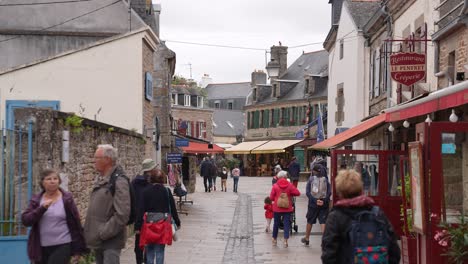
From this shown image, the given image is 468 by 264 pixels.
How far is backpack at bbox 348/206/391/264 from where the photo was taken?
220 inches

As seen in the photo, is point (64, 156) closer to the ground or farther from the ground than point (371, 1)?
closer to the ground

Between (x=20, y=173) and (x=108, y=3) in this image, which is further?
(x=108, y=3)

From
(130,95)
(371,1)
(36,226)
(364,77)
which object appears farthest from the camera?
(371,1)

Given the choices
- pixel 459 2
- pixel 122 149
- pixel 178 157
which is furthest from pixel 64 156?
pixel 178 157

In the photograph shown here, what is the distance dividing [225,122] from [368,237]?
270 feet

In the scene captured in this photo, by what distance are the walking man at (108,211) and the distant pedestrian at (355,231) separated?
2.20 m

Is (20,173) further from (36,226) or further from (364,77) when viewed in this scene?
(364,77)

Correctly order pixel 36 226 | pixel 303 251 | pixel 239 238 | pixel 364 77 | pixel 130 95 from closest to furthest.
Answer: pixel 36 226 < pixel 303 251 < pixel 239 238 < pixel 130 95 < pixel 364 77

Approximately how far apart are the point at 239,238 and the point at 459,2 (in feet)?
21.4

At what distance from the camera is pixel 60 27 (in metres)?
23.8

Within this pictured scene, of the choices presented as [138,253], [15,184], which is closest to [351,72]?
[138,253]

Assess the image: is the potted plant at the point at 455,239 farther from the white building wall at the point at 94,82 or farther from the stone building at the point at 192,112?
the stone building at the point at 192,112

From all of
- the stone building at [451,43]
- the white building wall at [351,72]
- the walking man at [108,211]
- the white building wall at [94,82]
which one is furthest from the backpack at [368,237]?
the white building wall at [351,72]

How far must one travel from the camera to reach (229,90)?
95.6m
